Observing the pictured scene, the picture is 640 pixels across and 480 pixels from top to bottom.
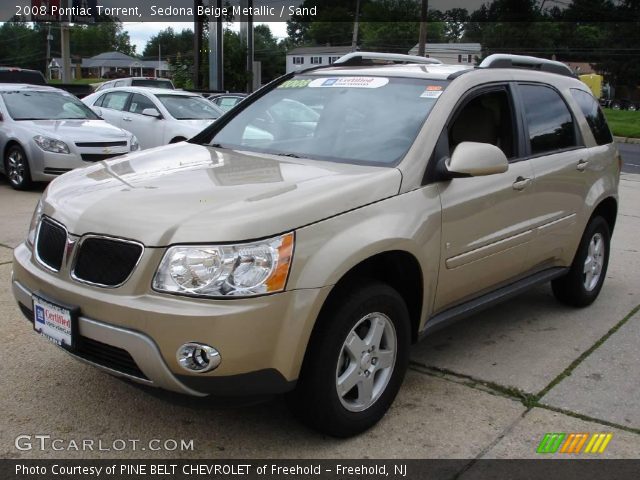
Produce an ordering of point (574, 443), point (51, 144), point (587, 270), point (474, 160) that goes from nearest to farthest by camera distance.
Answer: point (574, 443)
point (474, 160)
point (587, 270)
point (51, 144)

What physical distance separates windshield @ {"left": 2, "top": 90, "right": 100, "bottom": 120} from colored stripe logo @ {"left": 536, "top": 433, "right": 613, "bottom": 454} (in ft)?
30.1

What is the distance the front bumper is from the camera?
2.63 meters

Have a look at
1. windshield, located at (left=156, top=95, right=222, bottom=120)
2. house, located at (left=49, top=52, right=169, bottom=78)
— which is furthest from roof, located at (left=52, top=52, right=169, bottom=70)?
windshield, located at (left=156, top=95, right=222, bottom=120)

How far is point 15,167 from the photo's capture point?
31.9ft

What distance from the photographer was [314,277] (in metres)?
2.80

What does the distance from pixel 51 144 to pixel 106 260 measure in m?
7.36

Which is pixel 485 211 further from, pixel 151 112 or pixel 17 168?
pixel 151 112

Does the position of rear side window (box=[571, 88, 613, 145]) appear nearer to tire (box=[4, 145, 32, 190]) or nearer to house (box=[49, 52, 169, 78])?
tire (box=[4, 145, 32, 190])

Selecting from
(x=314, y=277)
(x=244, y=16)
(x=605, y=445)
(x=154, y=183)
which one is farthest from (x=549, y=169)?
(x=244, y=16)

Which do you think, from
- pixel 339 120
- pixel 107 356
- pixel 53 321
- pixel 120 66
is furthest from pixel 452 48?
pixel 107 356

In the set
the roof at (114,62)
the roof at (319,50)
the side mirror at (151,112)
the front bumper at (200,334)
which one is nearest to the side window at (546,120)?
the front bumper at (200,334)

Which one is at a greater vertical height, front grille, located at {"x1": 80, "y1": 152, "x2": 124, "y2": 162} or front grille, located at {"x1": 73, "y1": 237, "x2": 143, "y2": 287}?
front grille, located at {"x1": 73, "y1": 237, "x2": 143, "y2": 287}

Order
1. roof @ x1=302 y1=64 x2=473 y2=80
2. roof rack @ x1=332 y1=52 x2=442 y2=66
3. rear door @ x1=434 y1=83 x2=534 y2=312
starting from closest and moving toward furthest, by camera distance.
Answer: rear door @ x1=434 y1=83 x2=534 y2=312
roof @ x1=302 y1=64 x2=473 y2=80
roof rack @ x1=332 y1=52 x2=442 y2=66

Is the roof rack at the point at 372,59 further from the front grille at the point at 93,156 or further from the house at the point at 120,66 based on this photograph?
the house at the point at 120,66
